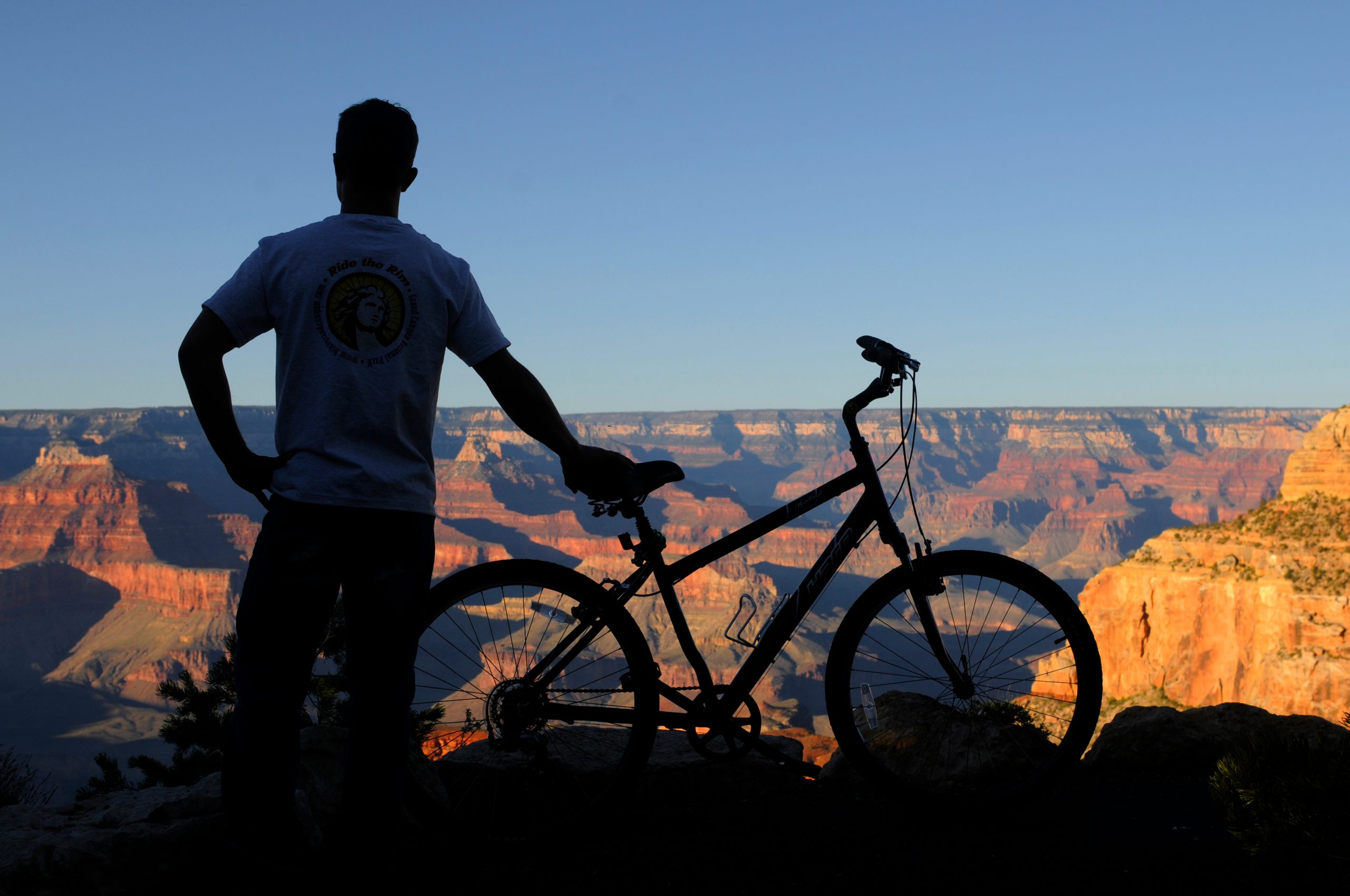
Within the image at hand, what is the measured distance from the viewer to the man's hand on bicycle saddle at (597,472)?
3820mm

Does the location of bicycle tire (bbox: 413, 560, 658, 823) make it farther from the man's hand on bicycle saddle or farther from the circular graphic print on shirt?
the circular graphic print on shirt

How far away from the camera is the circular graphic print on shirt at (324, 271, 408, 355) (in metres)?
3.05

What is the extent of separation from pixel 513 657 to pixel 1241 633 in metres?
39.7

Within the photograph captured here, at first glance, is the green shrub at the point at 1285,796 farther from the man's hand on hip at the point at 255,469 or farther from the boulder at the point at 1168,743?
the man's hand on hip at the point at 255,469

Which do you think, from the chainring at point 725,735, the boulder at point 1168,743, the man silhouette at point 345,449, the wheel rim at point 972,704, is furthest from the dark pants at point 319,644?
the boulder at point 1168,743

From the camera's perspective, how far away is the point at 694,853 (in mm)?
3873

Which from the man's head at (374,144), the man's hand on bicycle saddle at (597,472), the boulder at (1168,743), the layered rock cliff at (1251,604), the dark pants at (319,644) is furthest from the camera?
the layered rock cliff at (1251,604)

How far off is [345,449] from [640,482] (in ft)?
4.09

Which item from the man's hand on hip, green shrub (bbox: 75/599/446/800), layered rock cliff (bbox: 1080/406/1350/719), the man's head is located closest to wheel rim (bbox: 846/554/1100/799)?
the man's hand on hip

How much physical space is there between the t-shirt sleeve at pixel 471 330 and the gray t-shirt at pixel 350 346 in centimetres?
8

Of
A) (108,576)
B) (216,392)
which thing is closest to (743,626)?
(216,392)

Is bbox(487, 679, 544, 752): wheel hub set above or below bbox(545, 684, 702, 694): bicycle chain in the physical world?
below

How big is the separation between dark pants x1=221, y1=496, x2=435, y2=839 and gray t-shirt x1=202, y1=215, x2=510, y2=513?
0.11 metres

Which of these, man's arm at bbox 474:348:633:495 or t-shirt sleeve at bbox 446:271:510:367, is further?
man's arm at bbox 474:348:633:495
